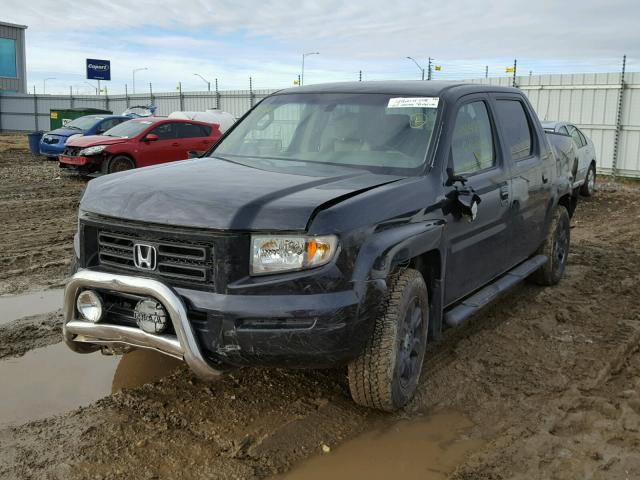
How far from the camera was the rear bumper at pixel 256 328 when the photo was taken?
3129 millimetres

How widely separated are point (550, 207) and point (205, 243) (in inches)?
153

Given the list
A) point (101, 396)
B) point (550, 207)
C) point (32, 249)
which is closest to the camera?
point (101, 396)

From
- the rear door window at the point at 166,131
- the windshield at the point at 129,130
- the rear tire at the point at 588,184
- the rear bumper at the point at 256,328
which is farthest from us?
the rear door window at the point at 166,131

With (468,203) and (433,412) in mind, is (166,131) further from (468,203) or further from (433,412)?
(433,412)

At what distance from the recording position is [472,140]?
4.63 m

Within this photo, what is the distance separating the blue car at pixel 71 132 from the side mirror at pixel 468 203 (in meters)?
16.7

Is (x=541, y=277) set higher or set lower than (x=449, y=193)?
lower

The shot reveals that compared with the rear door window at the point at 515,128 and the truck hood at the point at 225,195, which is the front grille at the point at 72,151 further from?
the truck hood at the point at 225,195

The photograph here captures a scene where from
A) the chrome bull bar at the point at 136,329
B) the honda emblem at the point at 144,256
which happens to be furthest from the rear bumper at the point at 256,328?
the honda emblem at the point at 144,256

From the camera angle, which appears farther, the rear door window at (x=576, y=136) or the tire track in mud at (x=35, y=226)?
the rear door window at (x=576, y=136)

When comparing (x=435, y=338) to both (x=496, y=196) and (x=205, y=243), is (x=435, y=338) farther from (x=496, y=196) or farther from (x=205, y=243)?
(x=205, y=243)

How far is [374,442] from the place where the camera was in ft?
11.4

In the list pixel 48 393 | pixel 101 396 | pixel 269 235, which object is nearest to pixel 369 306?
pixel 269 235

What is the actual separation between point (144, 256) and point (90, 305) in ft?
1.39
